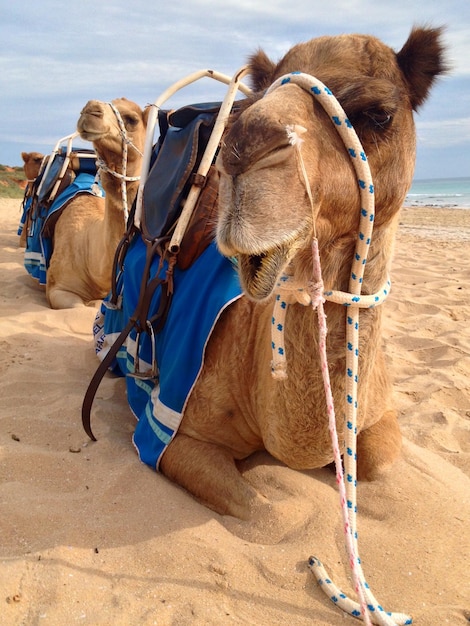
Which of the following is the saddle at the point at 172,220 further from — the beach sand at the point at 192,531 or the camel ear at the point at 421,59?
the camel ear at the point at 421,59

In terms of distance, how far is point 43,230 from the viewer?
688 centimetres

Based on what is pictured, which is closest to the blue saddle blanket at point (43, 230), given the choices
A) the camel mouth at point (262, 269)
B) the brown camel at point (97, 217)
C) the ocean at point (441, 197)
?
the brown camel at point (97, 217)

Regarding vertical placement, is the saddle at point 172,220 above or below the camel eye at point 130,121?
below

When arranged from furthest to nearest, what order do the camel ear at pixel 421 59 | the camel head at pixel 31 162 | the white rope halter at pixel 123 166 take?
the camel head at pixel 31 162 → the white rope halter at pixel 123 166 → the camel ear at pixel 421 59

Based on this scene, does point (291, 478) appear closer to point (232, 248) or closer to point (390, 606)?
point (390, 606)

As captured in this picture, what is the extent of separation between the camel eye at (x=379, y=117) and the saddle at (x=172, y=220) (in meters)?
1.03

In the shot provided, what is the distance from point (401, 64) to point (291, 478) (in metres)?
1.65

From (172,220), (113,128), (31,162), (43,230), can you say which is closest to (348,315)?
(172,220)

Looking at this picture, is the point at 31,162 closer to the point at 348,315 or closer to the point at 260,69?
the point at 260,69

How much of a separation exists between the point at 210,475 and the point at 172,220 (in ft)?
4.05

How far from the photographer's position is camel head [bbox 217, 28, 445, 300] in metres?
1.42

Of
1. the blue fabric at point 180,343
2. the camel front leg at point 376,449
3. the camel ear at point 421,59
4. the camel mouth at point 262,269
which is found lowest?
the camel front leg at point 376,449

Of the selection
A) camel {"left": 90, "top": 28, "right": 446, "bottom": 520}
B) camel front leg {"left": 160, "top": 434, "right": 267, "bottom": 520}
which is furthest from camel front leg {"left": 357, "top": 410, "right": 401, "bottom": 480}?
camel front leg {"left": 160, "top": 434, "right": 267, "bottom": 520}

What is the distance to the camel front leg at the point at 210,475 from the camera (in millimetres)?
2383
